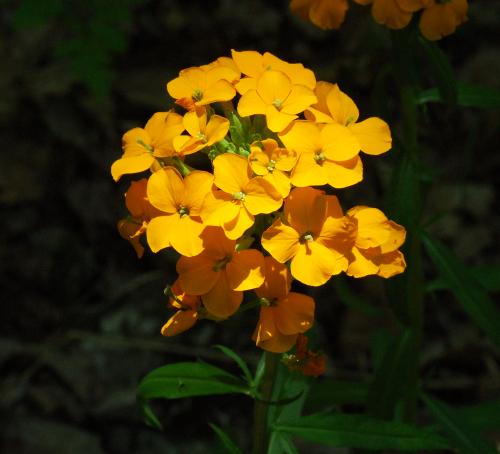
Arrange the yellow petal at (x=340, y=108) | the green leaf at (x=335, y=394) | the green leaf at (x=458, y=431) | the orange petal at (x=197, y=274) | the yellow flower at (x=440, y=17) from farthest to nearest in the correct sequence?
1. the green leaf at (x=335, y=394)
2. the green leaf at (x=458, y=431)
3. the yellow flower at (x=440, y=17)
4. the yellow petal at (x=340, y=108)
5. the orange petal at (x=197, y=274)

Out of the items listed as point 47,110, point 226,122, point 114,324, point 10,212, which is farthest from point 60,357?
point 226,122

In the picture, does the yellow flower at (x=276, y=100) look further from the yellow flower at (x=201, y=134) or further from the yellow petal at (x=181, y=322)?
the yellow petal at (x=181, y=322)

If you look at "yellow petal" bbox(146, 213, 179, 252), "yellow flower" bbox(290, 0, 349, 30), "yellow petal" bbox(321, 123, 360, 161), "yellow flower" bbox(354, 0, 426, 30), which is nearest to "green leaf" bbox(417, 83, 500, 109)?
"yellow flower" bbox(354, 0, 426, 30)

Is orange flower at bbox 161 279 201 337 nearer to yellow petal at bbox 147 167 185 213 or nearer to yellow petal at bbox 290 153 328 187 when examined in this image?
yellow petal at bbox 147 167 185 213

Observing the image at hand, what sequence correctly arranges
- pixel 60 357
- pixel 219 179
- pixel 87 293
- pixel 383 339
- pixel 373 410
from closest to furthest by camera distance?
pixel 219 179, pixel 373 410, pixel 383 339, pixel 60 357, pixel 87 293

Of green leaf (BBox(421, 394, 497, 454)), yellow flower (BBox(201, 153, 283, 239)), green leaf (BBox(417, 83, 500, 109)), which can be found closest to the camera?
yellow flower (BBox(201, 153, 283, 239))

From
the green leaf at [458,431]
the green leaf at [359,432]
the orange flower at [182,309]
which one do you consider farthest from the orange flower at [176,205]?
the green leaf at [458,431]

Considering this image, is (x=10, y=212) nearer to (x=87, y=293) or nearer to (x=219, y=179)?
(x=87, y=293)
